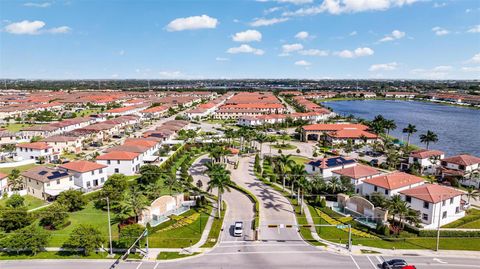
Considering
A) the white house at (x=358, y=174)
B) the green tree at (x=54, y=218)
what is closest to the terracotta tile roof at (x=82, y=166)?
the green tree at (x=54, y=218)

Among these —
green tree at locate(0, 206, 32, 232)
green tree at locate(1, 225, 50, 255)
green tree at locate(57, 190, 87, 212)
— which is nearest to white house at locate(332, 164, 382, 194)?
green tree at locate(57, 190, 87, 212)

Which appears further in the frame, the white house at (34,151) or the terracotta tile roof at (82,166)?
the white house at (34,151)

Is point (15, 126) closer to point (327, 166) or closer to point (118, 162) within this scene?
point (118, 162)

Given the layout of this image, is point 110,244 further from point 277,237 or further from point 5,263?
point 277,237

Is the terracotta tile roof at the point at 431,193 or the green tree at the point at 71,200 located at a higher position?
the terracotta tile roof at the point at 431,193

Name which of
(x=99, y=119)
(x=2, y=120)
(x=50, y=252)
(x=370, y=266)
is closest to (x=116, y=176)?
(x=50, y=252)

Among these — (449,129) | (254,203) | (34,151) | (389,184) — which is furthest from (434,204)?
(449,129)

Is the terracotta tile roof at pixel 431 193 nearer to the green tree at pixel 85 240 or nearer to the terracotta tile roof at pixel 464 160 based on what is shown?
the terracotta tile roof at pixel 464 160

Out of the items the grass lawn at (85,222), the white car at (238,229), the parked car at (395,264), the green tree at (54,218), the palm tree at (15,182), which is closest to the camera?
the parked car at (395,264)
